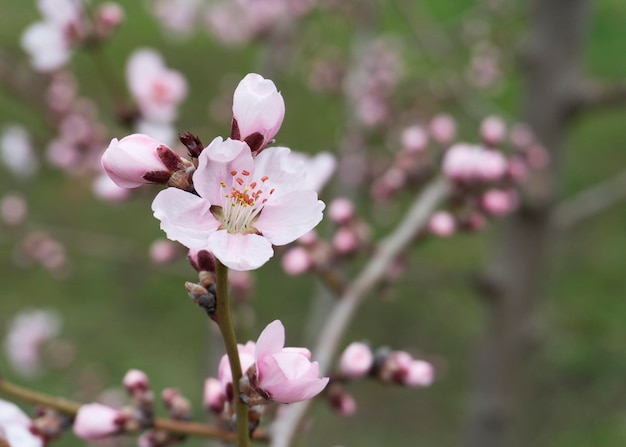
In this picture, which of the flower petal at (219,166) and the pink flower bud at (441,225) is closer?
the flower petal at (219,166)

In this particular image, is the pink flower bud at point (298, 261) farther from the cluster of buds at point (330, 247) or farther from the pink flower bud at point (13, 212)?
the pink flower bud at point (13, 212)

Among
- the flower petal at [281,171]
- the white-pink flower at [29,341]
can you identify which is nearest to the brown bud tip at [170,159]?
the flower petal at [281,171]

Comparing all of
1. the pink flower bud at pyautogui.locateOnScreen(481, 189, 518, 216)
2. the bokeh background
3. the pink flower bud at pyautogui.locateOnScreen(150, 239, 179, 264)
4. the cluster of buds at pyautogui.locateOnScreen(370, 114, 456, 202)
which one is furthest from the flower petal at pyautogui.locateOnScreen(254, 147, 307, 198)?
the bokeh background

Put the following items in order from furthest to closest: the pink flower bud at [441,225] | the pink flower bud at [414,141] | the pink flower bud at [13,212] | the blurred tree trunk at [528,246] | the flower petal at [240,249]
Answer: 1. the pink flower bud at [13,212]
2. the blurred tree trunk at [528,246]
3. the pink flower bud at [414,141]
4. the pink flower bud at [441,225]
5. the flower petal at [240,249]

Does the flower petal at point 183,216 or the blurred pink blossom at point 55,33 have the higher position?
the blurred pink blossom at point 55,33

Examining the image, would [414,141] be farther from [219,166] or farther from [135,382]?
[219,166]

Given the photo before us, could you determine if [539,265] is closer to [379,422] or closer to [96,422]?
[96,422]

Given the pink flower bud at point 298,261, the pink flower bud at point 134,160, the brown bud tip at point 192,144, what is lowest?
the pink flower bud at point 134,160

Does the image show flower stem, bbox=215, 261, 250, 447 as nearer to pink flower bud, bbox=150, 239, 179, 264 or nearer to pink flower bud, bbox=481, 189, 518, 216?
pink flower bud, bbox=150, 239, 179, 264
